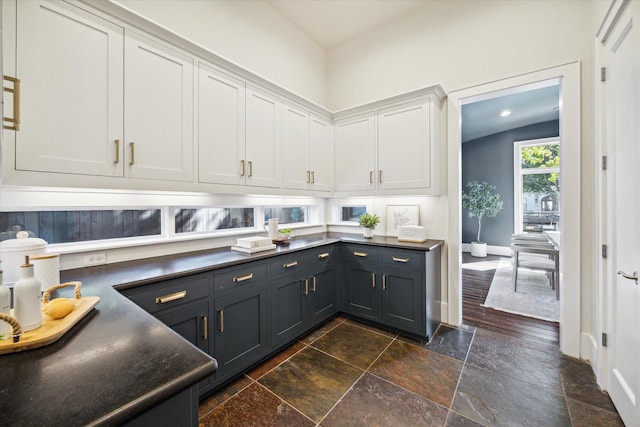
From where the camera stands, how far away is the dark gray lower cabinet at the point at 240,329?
193cm

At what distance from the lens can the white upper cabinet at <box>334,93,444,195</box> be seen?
9.31 feet

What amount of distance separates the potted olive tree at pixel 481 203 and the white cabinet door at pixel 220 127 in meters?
6.00

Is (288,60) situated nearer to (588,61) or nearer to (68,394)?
(588,61)

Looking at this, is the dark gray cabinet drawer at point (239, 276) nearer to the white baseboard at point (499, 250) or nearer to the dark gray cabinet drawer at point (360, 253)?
the dark gray cabinet drawer at point (360, 253)

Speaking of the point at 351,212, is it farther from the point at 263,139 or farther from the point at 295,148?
the point at 263,139

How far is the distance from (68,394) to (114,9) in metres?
2.11

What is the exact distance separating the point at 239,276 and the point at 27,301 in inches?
48.2

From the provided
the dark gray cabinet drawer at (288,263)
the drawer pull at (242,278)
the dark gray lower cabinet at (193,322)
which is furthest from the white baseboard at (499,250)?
the dark gray lower cabinet at (193,322)

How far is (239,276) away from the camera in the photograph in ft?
6.75

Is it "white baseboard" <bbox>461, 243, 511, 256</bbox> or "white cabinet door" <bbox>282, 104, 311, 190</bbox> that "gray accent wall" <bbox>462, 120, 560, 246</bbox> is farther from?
"white cabinet door" <bbox>282, 104, 311, 190</bbox>

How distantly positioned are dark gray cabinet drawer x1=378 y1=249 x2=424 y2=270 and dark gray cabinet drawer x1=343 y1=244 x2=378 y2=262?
7 centimetres

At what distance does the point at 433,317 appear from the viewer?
9.23ft

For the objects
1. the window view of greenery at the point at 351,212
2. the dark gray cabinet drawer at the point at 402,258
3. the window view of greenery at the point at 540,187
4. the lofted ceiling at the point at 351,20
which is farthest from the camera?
the window view of greenery at the point at 540,187

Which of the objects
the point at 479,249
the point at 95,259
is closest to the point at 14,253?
the point at 95,259
